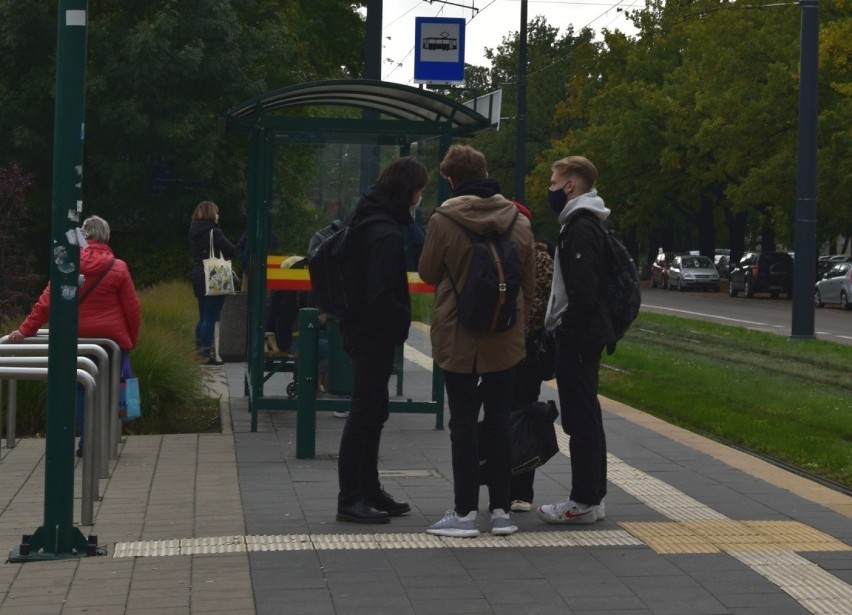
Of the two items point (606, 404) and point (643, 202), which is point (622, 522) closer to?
point (606, 404)

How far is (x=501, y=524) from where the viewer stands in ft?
22.8

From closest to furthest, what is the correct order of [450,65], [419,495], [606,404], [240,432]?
[419,495] < [240,432] < [606,404] < [450,65]

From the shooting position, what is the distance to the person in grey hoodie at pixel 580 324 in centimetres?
700

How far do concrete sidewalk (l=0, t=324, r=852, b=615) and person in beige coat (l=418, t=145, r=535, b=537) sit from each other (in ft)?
0.65

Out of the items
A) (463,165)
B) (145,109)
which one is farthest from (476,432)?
(145,109)

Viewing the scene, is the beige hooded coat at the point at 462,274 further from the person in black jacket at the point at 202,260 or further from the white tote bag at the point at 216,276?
the person in black jacket at the point at 202,260

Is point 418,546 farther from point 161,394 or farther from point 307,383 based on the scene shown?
point 161,394

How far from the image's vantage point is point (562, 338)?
7129 millimetres

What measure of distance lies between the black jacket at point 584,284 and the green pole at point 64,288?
2130mm

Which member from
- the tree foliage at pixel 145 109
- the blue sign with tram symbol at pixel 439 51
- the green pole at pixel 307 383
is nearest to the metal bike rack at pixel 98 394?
the green pole at pixel 307 383

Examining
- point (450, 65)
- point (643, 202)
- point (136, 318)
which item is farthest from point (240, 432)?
point (643, 202)

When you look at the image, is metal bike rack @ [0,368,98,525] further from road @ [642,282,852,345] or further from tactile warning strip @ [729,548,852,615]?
road @ [642,282,852,345]

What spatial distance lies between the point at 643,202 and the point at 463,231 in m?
55.3

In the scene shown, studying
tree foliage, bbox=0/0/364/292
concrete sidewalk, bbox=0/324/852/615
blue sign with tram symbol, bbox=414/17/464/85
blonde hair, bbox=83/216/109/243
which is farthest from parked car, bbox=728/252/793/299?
blonde hair, bbox=83/216/109/243
